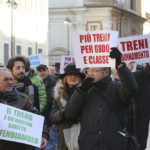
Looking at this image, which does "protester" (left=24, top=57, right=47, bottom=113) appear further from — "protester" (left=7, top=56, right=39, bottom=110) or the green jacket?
"protester" (left=7, top=56, right=39, bottom=110)

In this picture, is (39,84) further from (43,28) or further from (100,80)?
(43,28)

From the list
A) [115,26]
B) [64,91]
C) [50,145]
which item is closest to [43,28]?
[115,26]

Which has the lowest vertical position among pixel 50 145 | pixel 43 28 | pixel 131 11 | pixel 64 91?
pixel 50 145

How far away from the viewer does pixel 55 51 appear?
53906mm

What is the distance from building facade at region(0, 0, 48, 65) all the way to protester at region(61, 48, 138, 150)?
2438 cm

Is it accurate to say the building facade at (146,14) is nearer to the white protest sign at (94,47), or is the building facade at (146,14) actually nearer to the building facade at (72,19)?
the building facade at (72,19)

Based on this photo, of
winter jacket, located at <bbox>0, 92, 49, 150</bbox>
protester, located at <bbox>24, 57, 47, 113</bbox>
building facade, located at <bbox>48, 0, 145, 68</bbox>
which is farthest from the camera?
building facade, located at <bbox>48, 0, 145, 68</bbox>

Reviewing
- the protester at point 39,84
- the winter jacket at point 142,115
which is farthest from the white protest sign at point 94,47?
the protester at point 39,84

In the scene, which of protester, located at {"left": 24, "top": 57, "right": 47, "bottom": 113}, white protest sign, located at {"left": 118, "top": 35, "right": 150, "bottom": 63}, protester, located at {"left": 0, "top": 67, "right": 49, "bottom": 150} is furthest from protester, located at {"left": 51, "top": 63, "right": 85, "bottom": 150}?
protester, located at {"left": 24, "top": 57, "right": 47, "bottom": 113}

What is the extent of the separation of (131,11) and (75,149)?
187 ft

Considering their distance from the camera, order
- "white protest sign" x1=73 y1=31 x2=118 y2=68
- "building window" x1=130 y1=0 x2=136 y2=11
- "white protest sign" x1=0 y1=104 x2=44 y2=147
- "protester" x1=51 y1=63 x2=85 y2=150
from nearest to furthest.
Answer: "white protest sign" x1=0 y1=104 x2=44 y2=147, "white protest sign" x1=73 y1=31 x2=118 y2=68, "protester" x1=51 y1=63 x2=85 y2=150, "building window" x1=130 y1=0 x2=136 y2=11

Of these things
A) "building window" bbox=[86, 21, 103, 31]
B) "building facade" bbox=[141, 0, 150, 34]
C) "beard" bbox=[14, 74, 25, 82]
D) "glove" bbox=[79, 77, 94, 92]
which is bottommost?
"glove" bbox=[79, 77, 94, 92]

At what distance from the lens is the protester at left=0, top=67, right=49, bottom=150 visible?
6.00 m

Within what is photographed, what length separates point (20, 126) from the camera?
19.2 ft
